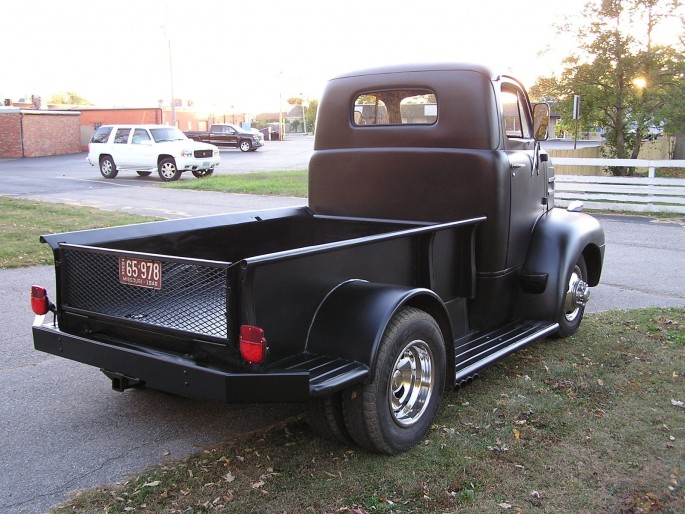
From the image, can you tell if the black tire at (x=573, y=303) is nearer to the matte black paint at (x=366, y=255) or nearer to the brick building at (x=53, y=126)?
the matte black paint at (x=366, y=255)

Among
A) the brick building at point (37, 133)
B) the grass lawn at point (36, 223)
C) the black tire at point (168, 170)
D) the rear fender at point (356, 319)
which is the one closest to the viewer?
the rear fender at point (356, 319)

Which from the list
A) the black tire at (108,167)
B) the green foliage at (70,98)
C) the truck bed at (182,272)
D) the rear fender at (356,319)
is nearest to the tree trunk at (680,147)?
the black tire at (108,167)

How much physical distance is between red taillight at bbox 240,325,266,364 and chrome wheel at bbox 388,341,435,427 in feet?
3.22

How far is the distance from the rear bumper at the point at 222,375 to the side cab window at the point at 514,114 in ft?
8.87

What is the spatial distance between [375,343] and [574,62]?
59.4 ft

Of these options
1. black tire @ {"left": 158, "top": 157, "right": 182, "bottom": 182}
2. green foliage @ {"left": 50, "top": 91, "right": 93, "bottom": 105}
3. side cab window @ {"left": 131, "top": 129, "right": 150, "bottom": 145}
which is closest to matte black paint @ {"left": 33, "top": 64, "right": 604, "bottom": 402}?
black tire @ {"left": 158, "top": 157, "right": 182, "bottom": 182}

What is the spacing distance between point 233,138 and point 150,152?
67.3 ft

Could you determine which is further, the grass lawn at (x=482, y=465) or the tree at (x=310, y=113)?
the tree at (x=310, y=113)

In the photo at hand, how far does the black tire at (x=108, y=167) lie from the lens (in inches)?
924

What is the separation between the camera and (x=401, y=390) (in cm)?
404

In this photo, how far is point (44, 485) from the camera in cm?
362

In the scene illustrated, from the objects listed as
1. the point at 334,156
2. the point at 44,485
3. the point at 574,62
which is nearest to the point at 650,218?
the point at 574,62

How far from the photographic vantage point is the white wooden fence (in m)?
15.1

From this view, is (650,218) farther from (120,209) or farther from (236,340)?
(236,340)
